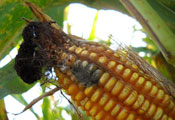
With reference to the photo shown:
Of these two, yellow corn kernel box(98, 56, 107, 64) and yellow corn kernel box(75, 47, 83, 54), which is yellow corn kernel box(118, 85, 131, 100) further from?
yellow corn kernel box(75, 47, 83, 54)

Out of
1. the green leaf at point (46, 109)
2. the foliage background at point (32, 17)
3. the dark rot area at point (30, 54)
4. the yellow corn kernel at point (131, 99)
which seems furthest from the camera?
the green leaf at point (46, 109)

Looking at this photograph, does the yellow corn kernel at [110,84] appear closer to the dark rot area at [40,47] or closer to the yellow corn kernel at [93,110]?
the yellow corn kernel at [93,110]

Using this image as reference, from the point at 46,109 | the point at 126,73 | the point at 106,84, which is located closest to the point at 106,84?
the point at 106,84

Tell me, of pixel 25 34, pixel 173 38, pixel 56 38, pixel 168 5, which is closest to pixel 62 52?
pixel 56 38

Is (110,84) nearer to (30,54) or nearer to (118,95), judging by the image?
(118,95)

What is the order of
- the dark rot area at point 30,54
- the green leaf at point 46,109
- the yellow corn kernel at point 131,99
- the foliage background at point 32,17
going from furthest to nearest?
1. the green leaf at point 46,109
2. the foliage background at point 32,17
3. the dark rot area at point 30,54
4. the yellow corn kernel at point 131,99

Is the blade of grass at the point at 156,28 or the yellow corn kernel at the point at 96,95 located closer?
the yellow corn kernel at the point at 96,95

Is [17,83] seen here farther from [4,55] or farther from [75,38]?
[75,38]

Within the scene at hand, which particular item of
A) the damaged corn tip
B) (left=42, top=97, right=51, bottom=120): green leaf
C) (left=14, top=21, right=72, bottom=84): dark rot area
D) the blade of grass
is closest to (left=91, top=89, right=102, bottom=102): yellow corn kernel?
the damaged corn tip

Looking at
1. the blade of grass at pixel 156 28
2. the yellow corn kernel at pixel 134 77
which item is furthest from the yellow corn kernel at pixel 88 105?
the blade of grass at pixel 156 28
